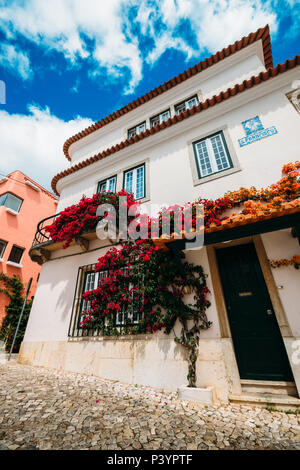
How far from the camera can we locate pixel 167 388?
443cm

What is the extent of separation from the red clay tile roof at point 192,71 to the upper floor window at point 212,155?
14.3 feet

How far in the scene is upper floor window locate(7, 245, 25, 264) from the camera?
12637mm

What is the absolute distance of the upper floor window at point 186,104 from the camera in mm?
8688

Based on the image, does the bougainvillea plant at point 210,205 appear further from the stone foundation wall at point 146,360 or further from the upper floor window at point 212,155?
the stone foundation wall at point 146,360

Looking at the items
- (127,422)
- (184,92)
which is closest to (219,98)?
(184,92)

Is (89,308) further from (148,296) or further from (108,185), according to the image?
(108,185)

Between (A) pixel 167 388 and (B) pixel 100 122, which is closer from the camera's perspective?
(A) pixel 167 388

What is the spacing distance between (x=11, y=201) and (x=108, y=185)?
9554 millimetres

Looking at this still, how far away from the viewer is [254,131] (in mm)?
5914

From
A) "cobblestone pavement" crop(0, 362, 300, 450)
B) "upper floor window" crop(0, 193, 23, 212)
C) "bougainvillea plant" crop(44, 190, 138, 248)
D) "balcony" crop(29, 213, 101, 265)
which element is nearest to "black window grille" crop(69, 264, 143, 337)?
"balcony" crop(29, 213, 101, 265)

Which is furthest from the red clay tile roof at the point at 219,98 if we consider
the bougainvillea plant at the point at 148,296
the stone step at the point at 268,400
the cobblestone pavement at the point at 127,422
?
the cobblestone pavement at the point at 127,422
